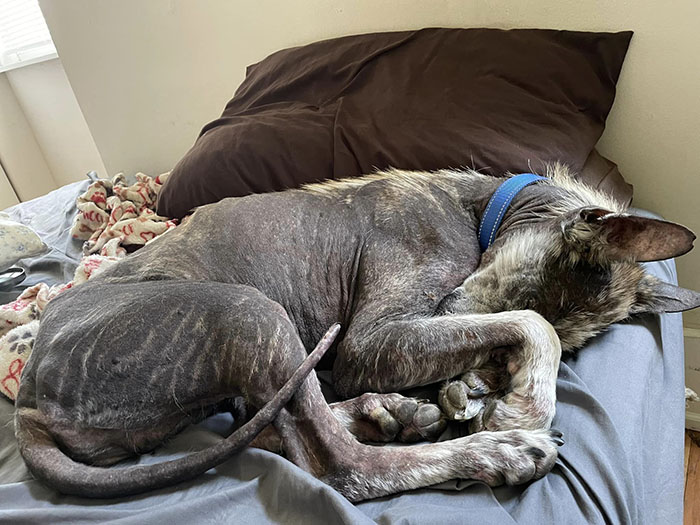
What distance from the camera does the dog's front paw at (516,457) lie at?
108cm

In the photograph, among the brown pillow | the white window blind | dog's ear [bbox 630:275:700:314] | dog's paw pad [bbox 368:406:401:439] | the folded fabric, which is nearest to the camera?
dog's paw pad [bbox 368:406:401:439]

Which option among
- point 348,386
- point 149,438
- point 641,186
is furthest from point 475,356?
point 641,186

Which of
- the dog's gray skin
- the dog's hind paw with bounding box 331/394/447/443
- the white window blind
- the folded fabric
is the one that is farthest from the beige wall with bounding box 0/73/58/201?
the dog's hind paw with bounding box 331/394/447/443

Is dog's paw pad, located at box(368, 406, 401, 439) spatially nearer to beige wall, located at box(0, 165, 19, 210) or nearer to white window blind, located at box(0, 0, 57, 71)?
white window blind, located at box(0, 0, 57, 71)

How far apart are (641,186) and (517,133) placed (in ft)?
2.32

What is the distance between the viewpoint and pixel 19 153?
5.50 m

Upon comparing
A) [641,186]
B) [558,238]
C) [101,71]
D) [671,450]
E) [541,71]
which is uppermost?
[101,71]

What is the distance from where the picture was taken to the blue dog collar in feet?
5.50

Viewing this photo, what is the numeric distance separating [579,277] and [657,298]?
254mm

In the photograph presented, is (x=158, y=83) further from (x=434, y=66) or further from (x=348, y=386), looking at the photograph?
(x=348, y=386)

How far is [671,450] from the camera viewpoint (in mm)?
1283

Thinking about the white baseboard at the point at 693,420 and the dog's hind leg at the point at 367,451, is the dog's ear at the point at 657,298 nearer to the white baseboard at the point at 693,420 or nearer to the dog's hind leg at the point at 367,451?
the dog's hind leg at the point at 367,451

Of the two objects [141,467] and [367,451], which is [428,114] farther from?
[141,467]

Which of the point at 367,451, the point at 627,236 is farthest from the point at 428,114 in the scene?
the point at 367,451
